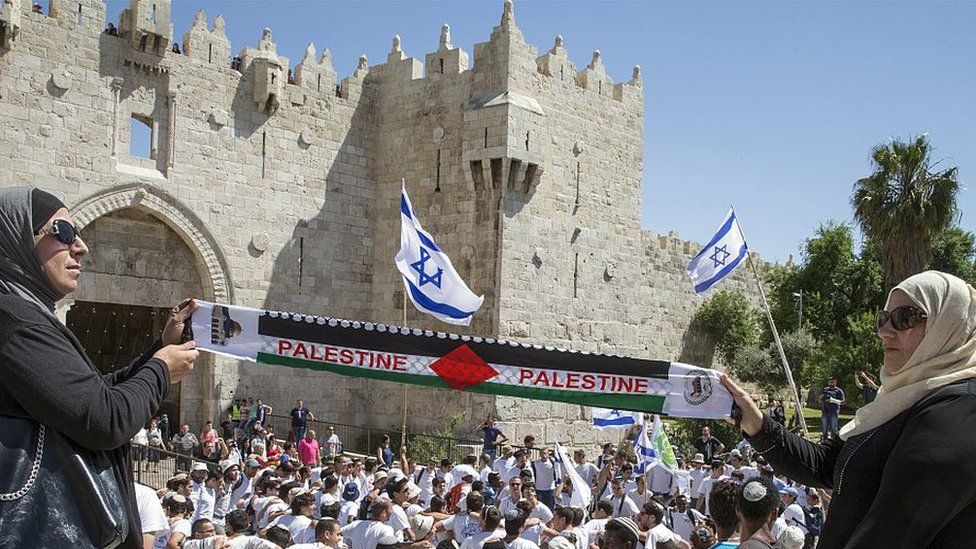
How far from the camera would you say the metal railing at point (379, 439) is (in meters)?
20.2

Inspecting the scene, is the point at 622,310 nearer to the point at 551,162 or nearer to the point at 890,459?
the point at 551,162

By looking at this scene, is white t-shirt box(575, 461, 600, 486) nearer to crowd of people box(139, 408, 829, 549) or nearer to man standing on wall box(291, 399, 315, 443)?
crowd of people box(139, 408, 829, 549)

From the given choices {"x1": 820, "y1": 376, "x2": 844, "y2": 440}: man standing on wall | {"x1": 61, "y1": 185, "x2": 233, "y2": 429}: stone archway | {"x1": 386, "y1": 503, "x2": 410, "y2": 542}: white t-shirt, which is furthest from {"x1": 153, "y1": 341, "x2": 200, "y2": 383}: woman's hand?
{"x1": 820, "y1": 376, "x2": 844, "y2": 440}: man standing on wall

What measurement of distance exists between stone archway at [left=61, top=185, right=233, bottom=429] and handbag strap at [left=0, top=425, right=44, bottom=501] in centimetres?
1788

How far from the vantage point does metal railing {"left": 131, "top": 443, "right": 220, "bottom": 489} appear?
16.5 metres

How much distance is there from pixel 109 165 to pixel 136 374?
59.0 feet

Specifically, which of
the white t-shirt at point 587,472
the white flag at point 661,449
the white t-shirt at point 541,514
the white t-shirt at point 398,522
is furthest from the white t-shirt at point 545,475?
the white t-shirt at point 398,522

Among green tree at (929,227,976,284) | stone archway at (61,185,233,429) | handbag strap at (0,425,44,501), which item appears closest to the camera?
handbag strap at (0,425,44,501)

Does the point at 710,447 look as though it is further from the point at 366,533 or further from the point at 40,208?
the point at 40,208

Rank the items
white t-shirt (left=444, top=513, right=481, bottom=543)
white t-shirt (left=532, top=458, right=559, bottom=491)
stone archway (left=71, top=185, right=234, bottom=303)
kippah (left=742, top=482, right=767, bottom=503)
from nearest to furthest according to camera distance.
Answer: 1. kippah (left=742, top=482, right=767, bottom=503)
2. white t-shirt (left=444, top=513, right=481, bottom=543)
3. white t-shirt (left=532, top=458, right=559, bottom=491)
4. stone archway (left=71, top=185, right=234, bottom=303)

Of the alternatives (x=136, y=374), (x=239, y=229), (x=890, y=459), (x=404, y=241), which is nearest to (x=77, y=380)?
(x=136, y=374)

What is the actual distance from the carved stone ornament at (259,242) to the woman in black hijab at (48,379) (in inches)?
750

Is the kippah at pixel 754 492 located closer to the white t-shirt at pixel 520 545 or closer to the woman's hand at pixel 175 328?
the woman's hand at pixel 175 328

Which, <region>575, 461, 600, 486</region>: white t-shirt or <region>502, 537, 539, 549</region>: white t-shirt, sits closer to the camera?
<region>502, 537, 539, 549</region>: white t-shirt
